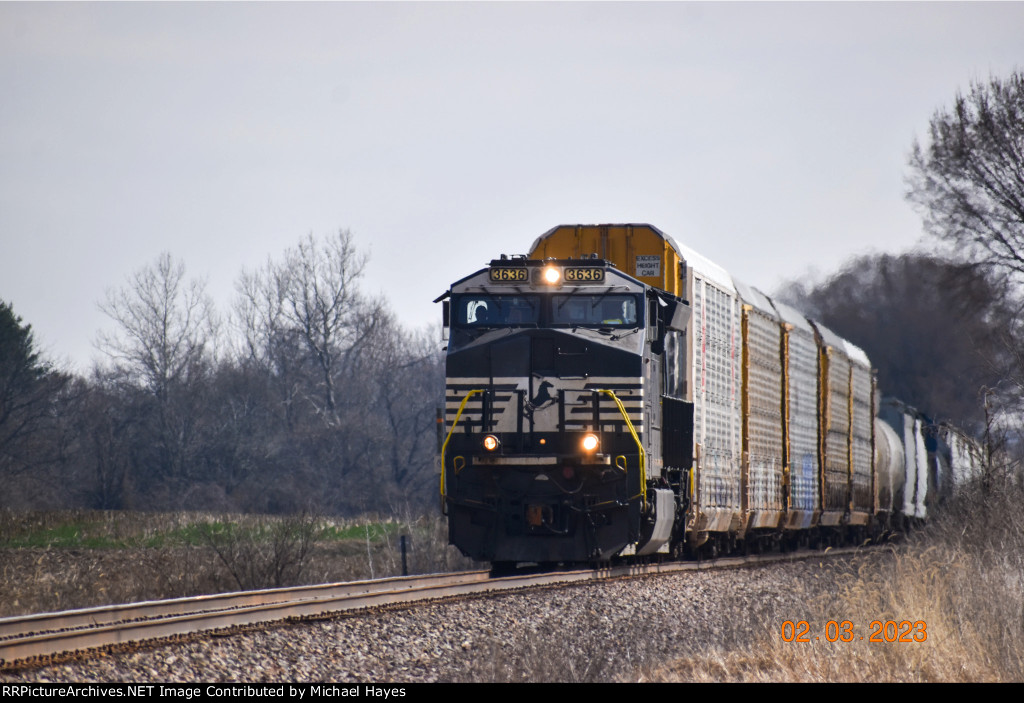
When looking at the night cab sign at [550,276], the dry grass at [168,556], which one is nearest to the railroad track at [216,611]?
the dry grass at [168,556]

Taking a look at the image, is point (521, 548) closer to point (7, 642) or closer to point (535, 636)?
point (535, 636)

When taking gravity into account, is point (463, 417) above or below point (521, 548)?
above

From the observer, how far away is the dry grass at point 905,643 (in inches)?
354

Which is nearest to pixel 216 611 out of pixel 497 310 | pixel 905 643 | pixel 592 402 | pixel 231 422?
pixel 592 402

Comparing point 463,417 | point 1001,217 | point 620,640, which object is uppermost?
point 1001,217

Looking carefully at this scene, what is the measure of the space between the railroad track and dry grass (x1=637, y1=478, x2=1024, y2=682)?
9.47 feet

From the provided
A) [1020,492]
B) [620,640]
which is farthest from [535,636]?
[1020,492]

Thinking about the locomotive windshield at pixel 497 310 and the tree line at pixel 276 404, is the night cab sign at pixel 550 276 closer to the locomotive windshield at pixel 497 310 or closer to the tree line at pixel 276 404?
the locomotive windshield at pixel 497 310

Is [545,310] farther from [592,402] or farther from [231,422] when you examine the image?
[231,422]

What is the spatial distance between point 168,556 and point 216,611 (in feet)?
28.7

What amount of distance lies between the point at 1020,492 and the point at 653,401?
28.5 feet

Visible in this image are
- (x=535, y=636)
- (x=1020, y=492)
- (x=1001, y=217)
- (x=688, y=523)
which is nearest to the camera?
(x=535, y=636)

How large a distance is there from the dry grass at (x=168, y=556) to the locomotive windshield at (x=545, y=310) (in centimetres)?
421

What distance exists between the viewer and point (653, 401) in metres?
13.7
